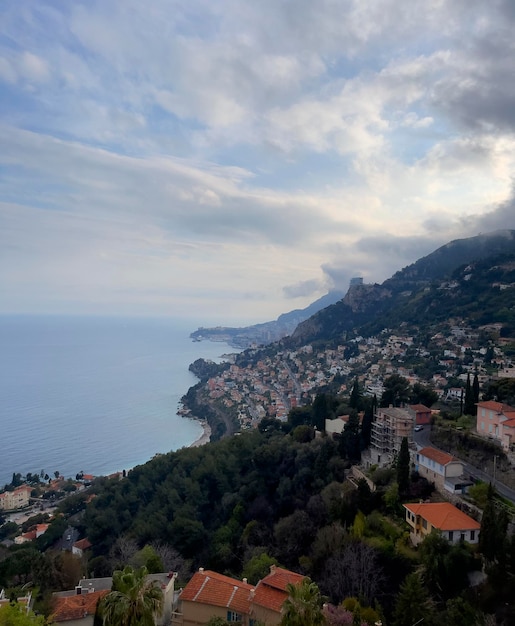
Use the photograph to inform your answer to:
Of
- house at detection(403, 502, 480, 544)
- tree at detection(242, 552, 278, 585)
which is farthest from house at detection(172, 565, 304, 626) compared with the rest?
house at detection(403, 502, 480, 544)

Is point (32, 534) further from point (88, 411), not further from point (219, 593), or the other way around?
point (88, 411)

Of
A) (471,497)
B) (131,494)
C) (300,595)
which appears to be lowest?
(131,494)

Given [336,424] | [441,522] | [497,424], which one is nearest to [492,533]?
[441,522]

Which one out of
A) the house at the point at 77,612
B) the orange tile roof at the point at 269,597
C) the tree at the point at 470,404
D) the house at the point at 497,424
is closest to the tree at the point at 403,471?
the house at the point at 497,424

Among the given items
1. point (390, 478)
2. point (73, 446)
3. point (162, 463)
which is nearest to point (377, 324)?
point (73, 446)

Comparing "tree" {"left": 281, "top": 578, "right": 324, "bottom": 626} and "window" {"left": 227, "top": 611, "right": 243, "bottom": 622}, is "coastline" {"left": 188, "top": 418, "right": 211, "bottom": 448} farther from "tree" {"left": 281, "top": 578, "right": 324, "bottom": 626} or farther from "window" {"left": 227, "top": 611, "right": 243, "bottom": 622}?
"tree" {"left": 281, "top": 578, "right": 324, "bottom": 626}

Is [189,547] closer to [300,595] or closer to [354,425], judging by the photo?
[354,425]
